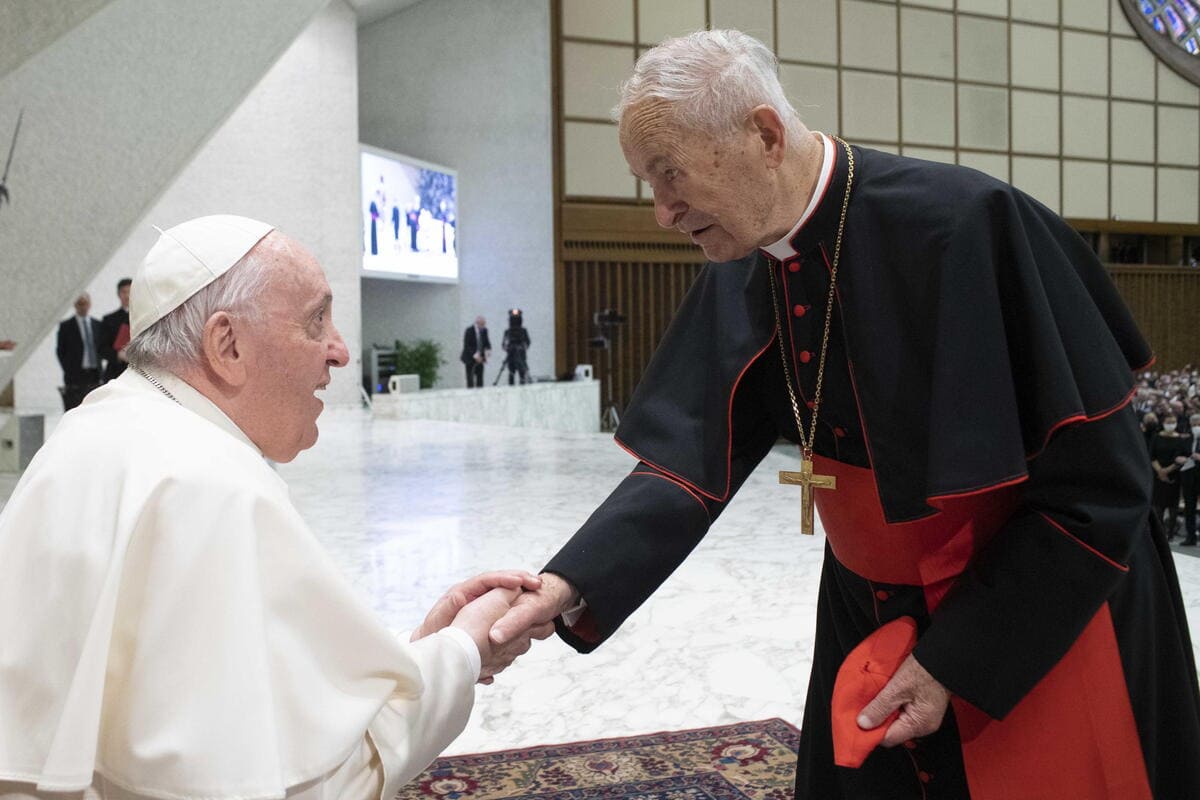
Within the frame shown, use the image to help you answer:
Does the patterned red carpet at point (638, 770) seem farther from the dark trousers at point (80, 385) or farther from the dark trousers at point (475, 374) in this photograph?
the dark trousers at point (475, 374)

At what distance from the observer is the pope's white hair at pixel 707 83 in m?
1.57

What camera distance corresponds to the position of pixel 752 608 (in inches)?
187

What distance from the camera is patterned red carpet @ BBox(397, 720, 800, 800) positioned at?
9.45 ft

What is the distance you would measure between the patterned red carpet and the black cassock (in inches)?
42.8

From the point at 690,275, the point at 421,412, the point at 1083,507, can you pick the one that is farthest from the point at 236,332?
the point at 690,275

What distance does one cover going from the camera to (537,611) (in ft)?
5.79

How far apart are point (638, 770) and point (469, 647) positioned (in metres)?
1.54

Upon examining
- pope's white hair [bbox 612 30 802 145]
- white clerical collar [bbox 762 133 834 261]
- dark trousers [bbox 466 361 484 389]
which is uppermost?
pope's white hair [bbox 612 30 802 145]

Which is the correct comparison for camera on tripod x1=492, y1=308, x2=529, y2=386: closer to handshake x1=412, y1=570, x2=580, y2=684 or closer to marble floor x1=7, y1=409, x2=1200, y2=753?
marble floor x1=7, y1=409, x2=1200, y2=753

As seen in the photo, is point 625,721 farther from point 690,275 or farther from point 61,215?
point 690,275

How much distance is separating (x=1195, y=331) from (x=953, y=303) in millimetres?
Answer: 26893

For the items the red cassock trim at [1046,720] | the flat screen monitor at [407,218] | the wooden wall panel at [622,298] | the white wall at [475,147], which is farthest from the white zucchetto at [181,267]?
the white wall at [475,147]

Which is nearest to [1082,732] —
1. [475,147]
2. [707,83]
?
[707,83]

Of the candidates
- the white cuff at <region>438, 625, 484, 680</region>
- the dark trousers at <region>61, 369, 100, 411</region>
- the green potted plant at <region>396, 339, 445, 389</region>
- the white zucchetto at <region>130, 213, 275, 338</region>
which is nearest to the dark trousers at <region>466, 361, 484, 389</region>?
the green potted plant at <region>396, 339, 445, 389</region>
